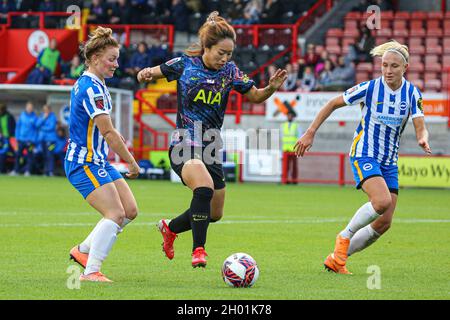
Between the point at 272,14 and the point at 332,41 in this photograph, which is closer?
the point at 332,41

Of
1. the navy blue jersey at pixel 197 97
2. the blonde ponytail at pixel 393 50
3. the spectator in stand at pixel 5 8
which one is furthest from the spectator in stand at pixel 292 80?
Answer: the navy blue jersey at pixel 197 97

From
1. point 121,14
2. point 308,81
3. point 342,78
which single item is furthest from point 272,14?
point 121,14

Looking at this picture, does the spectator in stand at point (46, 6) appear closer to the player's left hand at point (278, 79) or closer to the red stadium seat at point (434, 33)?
the red stadium seat at point (434, 33)

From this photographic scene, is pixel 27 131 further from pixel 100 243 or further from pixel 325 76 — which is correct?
pixel 100 243

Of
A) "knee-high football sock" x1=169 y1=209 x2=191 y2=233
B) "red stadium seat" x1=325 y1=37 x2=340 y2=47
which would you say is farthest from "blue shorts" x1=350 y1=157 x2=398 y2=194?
"red stadium seat" x1=325 y1=37 x2=340 y2=47

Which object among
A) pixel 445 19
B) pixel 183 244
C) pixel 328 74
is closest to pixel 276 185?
pixel 328 74

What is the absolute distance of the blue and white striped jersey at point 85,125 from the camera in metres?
8.11

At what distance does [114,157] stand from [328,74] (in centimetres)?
614

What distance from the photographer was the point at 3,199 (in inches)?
713

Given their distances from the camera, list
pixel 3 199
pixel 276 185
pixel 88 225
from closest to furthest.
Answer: pixel 88 225 < pixel 3 199 < pixel 276 185

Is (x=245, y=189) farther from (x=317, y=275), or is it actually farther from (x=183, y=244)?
(x=317, y=275)

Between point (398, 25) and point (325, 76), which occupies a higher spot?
point (398, 25)

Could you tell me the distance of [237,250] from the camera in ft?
36.0

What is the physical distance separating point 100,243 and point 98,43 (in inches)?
61.6
